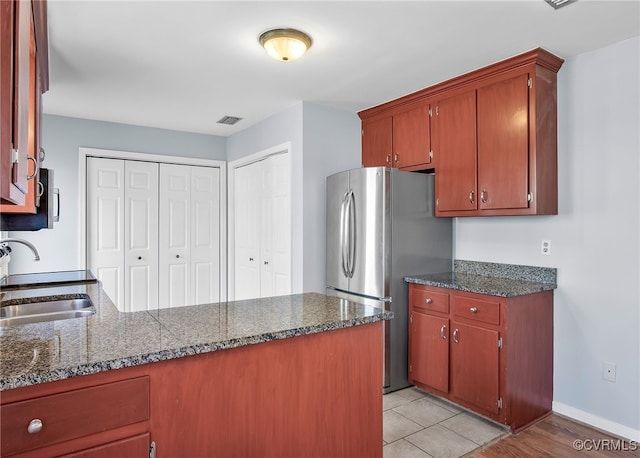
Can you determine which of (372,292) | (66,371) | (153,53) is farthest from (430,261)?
(66,371)

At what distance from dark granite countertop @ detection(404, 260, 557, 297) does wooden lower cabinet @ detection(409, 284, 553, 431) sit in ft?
0.16

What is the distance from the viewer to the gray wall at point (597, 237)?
2.50m

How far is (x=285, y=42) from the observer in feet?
7.81

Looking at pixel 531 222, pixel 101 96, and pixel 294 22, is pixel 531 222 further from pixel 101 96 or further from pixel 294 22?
pixel 101 96

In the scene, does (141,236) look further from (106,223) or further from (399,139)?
(399,139)

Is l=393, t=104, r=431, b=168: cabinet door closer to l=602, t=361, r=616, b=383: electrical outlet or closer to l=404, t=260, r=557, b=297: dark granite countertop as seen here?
l=404, t=260, r=557, b=297: dark granite countertop

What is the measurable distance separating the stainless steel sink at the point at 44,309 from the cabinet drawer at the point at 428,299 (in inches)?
86.5

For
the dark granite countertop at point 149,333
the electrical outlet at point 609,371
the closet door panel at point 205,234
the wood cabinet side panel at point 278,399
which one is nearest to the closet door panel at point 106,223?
the closet door panel at point 205,234

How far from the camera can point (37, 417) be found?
1057 mm

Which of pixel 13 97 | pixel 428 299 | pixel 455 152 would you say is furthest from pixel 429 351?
pixel 13 97

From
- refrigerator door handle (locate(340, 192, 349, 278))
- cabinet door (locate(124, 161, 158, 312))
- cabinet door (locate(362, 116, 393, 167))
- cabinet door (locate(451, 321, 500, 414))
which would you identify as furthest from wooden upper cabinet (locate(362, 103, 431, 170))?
cabinet door (locate(124, 161, 158, 312))

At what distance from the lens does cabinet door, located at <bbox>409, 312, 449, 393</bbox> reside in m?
2.97

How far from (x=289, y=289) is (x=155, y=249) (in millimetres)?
1833

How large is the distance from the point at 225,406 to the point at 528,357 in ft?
7.10
